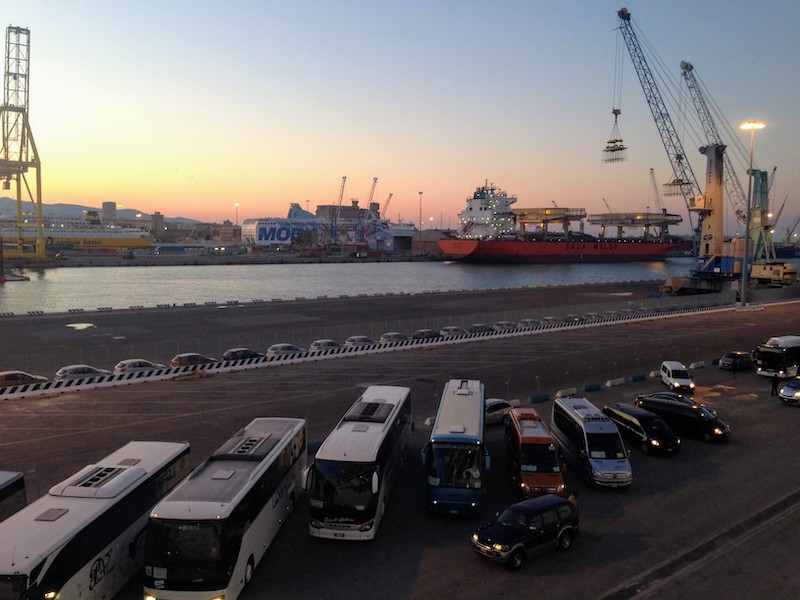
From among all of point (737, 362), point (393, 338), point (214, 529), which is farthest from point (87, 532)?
point (393, 338)

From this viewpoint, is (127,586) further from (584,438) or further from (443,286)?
(443,286)

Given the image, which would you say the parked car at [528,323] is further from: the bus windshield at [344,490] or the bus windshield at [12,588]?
the bus windshield at [12,588]

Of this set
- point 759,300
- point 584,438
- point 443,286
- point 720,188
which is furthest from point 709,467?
point 443,286

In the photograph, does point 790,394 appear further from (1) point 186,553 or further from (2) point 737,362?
(1) point 186,553

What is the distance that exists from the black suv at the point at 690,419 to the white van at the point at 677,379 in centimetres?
353

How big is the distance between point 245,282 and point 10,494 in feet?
213

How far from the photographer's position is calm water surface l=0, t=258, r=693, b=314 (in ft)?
168

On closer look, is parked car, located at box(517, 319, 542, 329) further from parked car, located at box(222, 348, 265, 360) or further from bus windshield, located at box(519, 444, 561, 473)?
bus windshield, located at box(519, 444, 561, 473)

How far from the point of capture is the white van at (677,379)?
1600cm

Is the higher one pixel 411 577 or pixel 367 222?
pixel 367 222

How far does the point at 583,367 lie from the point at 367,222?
134 meters

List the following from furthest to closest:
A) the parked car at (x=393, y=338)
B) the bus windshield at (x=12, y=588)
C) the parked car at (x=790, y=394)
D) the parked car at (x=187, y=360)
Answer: the parked car at (x=393, y=338) < the parked car at (x=187, y=360) < the parked car at (x=790, y=394) < the bus windshield at (x=12, y=588)

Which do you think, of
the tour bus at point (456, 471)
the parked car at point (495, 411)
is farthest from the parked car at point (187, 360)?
the tour bus at point (456, 471)

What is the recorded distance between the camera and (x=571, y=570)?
7.06 meters
